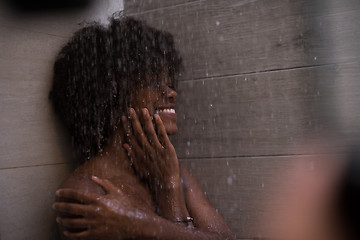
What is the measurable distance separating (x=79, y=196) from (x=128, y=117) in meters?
0.33

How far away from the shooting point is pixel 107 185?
119 centimetres

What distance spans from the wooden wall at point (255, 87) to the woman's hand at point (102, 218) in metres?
0.55

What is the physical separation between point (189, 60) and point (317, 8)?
21.6 inches

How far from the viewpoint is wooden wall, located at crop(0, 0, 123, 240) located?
1.25m

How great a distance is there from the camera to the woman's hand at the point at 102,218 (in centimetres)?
109

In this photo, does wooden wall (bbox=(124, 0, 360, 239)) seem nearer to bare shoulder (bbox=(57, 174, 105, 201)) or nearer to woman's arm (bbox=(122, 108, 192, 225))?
woman's arm (bbox=(122, 108, 192, 225))

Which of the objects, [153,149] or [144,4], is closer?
[153,149]

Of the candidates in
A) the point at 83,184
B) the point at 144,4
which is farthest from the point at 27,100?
the point at 144,4

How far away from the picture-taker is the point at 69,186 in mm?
1179

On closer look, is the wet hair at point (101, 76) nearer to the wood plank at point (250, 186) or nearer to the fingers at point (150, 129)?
the fingers at point (150, 129)

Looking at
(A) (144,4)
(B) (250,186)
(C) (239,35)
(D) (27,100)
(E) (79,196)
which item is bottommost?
(B) (250,186)

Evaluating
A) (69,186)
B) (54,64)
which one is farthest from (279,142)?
(54,64)

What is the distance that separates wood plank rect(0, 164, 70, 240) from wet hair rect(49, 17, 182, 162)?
0.17 metres

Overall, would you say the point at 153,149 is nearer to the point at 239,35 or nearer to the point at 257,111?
the point at 257,111
